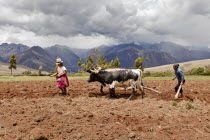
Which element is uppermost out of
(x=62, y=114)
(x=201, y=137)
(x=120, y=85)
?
(x=120, y=85)

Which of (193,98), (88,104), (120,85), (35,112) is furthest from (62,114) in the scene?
(193,98)

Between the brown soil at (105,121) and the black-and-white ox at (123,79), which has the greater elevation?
the black-and-white ox at (123,79)

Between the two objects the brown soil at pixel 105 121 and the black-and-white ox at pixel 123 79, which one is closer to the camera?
the brown soil at pixel 105 121

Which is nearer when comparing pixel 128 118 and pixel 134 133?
pixel 134 133

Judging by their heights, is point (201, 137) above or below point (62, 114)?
below

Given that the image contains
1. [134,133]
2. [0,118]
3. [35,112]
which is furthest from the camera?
[35,112]

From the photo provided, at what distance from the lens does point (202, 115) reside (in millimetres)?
7742

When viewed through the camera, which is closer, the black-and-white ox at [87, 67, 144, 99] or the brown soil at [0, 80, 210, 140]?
the brown soil at [0, 80, 210, 140]

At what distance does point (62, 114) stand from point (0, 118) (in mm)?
2070

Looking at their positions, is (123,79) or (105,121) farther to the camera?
(123,79)

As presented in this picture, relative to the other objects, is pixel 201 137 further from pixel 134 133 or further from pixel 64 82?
pixel 64 82

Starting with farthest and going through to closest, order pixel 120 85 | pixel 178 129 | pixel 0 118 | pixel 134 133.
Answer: pixel 120 85 < pixel 0 118 < pixel 178 129 < pixel 134 133

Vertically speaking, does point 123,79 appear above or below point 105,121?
above

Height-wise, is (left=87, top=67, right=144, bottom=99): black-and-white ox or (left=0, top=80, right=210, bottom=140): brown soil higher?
(left=87, top=67, right=144, bottom=99): black-and-white ox
